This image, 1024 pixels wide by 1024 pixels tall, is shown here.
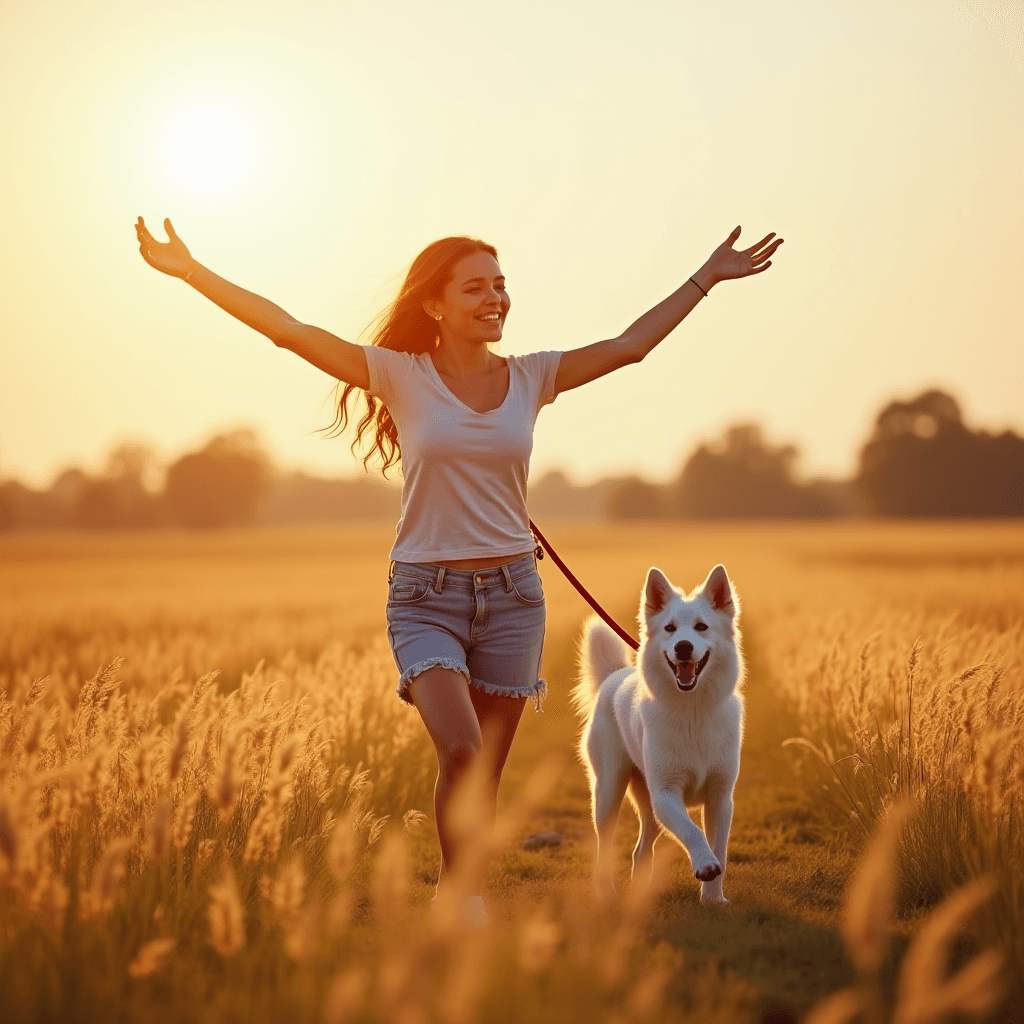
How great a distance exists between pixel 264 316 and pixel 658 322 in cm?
196

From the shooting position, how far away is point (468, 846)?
2189 millimetres

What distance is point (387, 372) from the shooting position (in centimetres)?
477

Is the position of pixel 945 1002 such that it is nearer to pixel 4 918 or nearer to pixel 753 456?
pixel 4 918

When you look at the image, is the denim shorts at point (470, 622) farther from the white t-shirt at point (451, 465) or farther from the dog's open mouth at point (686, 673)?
the dog's open mouth at point (686, 673)

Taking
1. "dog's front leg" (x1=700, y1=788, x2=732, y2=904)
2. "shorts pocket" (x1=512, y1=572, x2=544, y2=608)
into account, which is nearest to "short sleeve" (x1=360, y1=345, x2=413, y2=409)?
"shorts pocket" (x1=512, y1=572, x2=544, y2=608)

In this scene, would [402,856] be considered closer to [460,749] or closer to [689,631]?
[460,749]

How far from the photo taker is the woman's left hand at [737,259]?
5492mm

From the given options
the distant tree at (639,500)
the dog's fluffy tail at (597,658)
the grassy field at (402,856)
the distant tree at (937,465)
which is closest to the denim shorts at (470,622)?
the grassy field at (402,856)

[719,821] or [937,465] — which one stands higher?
[937,465]

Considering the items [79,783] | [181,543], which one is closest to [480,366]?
[79,783]

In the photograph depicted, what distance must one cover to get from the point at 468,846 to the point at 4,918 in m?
2.11

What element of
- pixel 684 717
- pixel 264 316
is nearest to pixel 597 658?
pixel 684 717

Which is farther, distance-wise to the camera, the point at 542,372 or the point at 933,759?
the point at 933,759

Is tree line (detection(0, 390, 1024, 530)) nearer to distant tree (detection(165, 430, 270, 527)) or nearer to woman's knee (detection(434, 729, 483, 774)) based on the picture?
distant tree (detection(165, 430, 270, 527))
